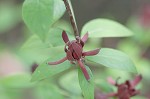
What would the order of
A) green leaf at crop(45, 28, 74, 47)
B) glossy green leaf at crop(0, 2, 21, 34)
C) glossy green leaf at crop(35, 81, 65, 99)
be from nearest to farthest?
green leaf at crop(45, 28, 74, 47) < glossy green leaf at crop(35, 81, 65, 99) < glossy green leaf at crop(0, 2, 21, 34)

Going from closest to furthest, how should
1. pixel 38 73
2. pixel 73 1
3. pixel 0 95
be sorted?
pixel 38 73, pixel 0 95, pixel 73 1

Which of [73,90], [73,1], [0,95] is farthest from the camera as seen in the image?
[73,1]

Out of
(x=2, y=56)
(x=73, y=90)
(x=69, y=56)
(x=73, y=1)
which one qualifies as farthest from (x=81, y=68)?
(x=73, y=1)

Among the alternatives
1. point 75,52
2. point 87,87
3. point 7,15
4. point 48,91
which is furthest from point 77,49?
point 7,15

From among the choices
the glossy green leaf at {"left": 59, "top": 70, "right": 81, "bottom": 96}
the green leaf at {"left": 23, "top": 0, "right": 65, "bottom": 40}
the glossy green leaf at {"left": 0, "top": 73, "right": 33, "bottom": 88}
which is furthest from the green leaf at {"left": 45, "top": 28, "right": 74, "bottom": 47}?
the glossy green leaf at {"left": 59, "top": 70, "right": 81, "bottom": 96}

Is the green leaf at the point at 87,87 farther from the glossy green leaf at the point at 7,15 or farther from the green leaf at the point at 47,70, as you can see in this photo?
the glossy green leaf at the point at 7,15

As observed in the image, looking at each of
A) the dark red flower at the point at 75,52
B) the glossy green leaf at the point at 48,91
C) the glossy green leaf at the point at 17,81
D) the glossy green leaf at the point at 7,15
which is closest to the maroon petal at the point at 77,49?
the dark red flower at the point at 75,52

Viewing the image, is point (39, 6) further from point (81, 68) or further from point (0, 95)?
point (0, 95)

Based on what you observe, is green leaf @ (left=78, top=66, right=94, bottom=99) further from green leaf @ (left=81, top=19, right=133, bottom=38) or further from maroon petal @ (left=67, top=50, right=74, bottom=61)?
green leaf @ (left=81, top=19, right=133, bottom=38)
